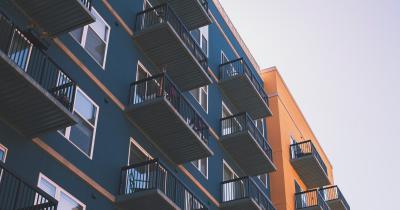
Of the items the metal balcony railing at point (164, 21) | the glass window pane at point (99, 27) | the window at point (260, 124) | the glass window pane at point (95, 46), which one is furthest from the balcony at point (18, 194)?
the window at point (260, 124)

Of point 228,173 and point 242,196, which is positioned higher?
point 228,173

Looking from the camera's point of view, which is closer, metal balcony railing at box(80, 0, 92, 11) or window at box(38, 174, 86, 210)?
window at box(38, 174, 86, 210)

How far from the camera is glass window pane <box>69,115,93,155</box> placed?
19516mm

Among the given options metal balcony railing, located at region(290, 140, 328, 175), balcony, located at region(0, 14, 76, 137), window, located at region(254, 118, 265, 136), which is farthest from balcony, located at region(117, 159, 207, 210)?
metal balcony railing, located at region(290, 140, 328, 175)

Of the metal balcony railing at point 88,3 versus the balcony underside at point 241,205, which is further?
the balcony underside at point 241,205

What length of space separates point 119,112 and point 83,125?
2.30 m

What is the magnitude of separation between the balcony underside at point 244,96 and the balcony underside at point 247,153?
3.33 meters

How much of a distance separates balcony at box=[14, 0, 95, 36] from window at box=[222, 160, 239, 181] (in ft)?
40.3

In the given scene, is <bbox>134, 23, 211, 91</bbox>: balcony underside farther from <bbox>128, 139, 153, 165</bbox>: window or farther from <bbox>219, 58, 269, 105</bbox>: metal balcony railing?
<bbox>219, 58, 269, 105</bbox>: metal balcony railing

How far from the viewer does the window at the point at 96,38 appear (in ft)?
70.6

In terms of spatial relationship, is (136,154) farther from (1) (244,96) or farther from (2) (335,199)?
(2) (335,199)

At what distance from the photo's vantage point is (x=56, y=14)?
754 inches

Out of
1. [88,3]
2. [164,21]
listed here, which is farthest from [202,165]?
[88,3]

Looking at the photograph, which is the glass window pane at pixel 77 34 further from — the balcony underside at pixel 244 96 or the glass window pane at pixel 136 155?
the balcony underside at pixel 244 96
